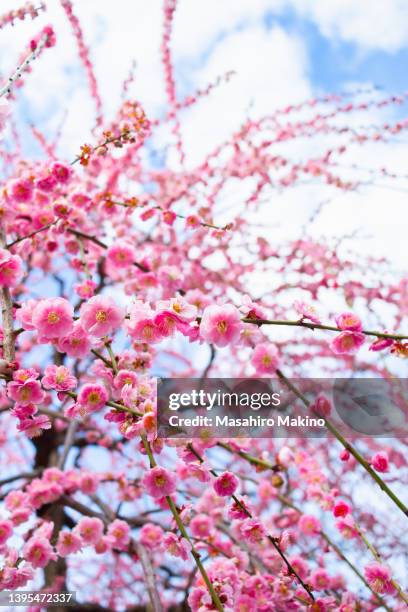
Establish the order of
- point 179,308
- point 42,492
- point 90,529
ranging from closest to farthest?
point 179,308 → point 90,529 → point 42,492

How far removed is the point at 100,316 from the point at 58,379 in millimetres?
271

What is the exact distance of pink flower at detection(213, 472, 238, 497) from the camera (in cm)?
215

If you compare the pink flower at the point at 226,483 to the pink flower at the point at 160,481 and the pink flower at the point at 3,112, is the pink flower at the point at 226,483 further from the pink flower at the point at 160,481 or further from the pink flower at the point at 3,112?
the pink flower at the point at 3,112

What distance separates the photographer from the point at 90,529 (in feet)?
11.0

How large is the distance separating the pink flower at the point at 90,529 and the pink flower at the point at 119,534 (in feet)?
0.24

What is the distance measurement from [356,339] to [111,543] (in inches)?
95.4

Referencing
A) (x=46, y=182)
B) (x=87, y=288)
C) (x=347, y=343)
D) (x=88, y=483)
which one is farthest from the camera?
(x=88, y=483)

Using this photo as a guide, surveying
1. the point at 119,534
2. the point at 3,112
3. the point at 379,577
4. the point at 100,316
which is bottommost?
the point at 379,577

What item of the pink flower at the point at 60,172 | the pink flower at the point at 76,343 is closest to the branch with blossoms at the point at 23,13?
the pink flower at the point at 60,172

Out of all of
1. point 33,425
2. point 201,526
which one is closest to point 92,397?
point 33,425

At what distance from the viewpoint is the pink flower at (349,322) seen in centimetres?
175

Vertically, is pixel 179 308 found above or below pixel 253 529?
above

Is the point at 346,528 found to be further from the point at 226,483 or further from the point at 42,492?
the point at 42,492

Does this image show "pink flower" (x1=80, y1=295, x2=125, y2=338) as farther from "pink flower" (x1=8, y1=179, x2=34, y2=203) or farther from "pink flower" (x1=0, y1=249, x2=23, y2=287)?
"pink flower" (x1=8, y1=179, x2=34, y2=203)
